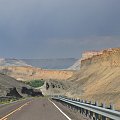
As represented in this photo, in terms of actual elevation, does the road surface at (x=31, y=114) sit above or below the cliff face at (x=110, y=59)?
below

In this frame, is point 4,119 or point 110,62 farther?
point 110,62

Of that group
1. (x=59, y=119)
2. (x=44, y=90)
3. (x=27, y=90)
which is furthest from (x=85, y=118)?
(x=44, y=90)

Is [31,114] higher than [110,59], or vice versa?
[110,59]

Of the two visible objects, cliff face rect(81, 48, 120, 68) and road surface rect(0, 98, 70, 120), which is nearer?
road surface rect(0, 98, 70, 120)

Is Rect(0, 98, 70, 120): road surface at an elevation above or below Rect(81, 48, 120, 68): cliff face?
below

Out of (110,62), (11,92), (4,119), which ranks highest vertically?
(110,62)

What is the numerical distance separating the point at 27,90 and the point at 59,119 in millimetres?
124380

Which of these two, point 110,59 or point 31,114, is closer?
point 31,114

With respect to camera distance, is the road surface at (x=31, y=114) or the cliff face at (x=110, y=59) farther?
the cliff face at (x=110, y=59)

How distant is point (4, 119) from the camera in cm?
2341

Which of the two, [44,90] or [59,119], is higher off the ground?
[44,90]

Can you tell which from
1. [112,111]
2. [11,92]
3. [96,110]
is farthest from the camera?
[11,92]

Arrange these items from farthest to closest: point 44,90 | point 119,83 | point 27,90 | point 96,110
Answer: point 44,90, point 27,90, point 119,83, point 96,110

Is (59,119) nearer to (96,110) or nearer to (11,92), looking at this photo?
(96,110)
